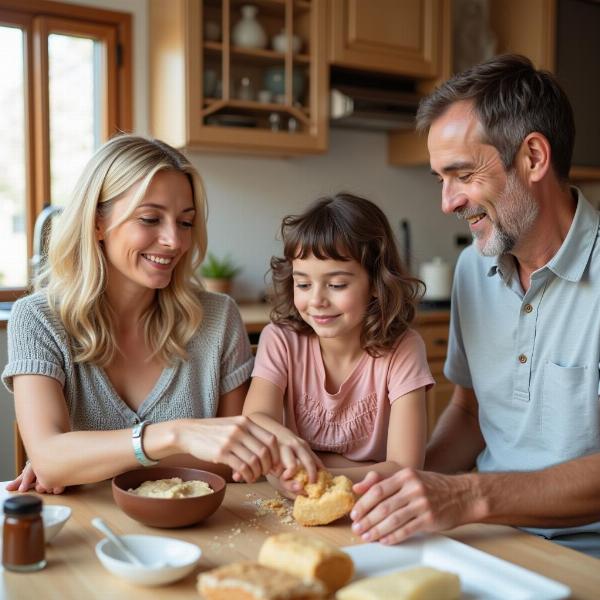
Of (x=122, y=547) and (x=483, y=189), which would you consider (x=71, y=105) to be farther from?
(x=122, y=547)

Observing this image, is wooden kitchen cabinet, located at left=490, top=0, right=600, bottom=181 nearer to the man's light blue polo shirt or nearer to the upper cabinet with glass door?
the upper cabinet with glass door

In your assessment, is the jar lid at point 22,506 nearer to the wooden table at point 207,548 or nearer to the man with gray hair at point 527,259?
the wooden table at point 207,548

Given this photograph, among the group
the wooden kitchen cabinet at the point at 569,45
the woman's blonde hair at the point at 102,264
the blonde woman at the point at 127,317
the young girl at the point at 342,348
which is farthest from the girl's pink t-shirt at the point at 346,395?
the wooden kitchen cabinet at the point at 569,45

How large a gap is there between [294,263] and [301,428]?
1.24ft

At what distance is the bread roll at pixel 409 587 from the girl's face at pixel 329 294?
0.78 m

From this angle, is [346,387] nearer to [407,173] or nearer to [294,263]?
[294,263]

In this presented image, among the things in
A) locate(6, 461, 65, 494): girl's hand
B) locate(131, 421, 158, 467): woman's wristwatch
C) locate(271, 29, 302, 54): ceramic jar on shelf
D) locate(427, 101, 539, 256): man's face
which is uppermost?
locate(271, 29, 302, 54): ceramic jar on shelf

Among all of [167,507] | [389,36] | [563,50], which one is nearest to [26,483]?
[167,507]

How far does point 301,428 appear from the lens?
5.46 feet

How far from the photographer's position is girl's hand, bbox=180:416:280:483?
119cm

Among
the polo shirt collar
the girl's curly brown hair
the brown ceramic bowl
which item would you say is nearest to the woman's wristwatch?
the brown ceramic bowl

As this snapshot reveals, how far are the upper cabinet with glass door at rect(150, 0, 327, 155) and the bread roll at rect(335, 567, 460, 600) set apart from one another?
2639 millimetres

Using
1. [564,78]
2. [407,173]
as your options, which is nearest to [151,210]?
[407,173]

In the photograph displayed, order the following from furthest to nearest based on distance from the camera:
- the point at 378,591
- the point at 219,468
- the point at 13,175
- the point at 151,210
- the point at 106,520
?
the point at 13,175
the point at 151,210
the point at 219,468
the point at 106,520
the point at 378,591
